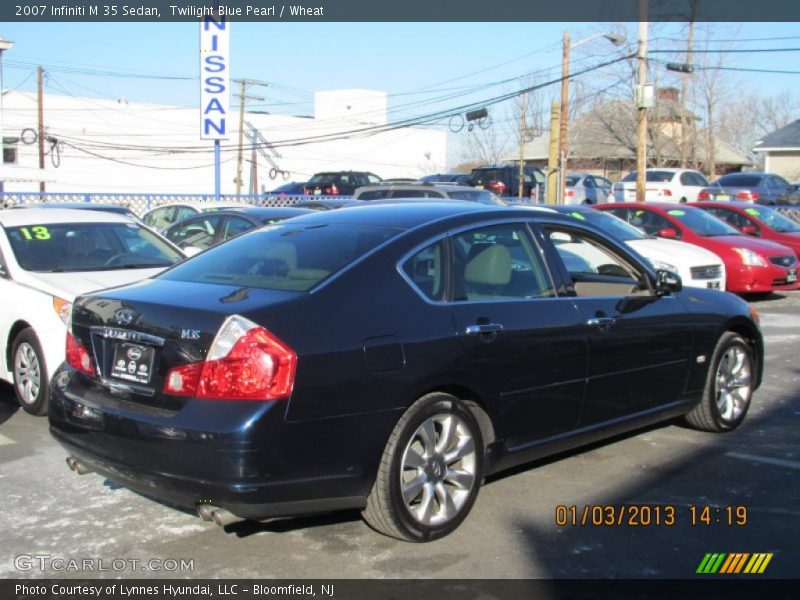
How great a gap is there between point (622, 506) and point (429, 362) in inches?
62.1

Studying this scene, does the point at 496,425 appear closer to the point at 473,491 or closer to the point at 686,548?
the point at 473,491

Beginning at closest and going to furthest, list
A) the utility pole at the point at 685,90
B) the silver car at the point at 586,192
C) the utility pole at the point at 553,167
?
the utility pole at the point at 553,167, the silver car at the point at 586,192, the utility pole at the point at 685,90

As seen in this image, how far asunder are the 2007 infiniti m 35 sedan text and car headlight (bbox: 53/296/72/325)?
78.8 inches

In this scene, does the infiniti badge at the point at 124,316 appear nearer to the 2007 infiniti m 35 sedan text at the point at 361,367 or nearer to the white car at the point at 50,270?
the 2007 infiniti m 35 sedan text at the point at 361,367

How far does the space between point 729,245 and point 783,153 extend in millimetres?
45665

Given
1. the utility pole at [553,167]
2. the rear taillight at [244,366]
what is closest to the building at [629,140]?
the utility pole at [553,167]

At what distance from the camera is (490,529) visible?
4.76 metres

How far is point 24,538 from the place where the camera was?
15.2 feet

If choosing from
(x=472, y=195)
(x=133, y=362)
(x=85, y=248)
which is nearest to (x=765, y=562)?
(x=133, y=362)

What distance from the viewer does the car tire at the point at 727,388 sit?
21.2 feet

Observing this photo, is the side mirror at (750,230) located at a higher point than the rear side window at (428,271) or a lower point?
higher

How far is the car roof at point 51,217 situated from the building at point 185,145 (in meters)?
42.2

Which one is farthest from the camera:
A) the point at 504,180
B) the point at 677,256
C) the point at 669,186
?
the point at 504,180

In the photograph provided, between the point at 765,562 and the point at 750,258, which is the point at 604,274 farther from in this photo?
the point at 750,258
